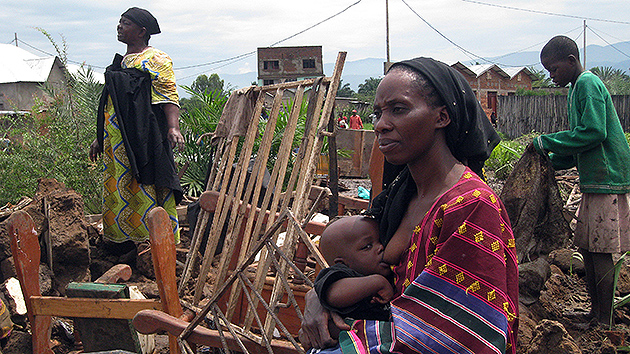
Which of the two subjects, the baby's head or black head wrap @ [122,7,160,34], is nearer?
the baby's head

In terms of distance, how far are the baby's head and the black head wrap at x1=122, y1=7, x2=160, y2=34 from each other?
3084 millimetres

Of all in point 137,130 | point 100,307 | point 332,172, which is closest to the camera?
point 100,307

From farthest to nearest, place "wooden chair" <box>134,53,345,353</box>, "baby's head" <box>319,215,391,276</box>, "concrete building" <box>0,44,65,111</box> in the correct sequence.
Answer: "concrete building" <box>0,44,65,111</box> → "wooden chair" <box>134,53,345,353</box> → "baby's head" <box>319,215,391,276</box>

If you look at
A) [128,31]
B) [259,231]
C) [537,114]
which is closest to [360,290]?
[259,231]

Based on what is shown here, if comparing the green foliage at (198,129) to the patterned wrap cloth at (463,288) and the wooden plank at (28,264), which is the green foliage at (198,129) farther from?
the patterned wrap cloth at (463,288)

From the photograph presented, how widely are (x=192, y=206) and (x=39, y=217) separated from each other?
1.25 m

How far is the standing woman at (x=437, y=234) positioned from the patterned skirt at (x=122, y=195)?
2904 mm

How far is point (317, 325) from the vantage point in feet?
4.82

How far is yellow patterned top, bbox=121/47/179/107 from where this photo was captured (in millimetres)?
3977

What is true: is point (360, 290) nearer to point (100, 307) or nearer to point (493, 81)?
point (100, 307)

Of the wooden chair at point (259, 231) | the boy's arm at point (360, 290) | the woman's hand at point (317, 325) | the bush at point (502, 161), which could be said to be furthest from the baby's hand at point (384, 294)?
the bush at point (502, 161)

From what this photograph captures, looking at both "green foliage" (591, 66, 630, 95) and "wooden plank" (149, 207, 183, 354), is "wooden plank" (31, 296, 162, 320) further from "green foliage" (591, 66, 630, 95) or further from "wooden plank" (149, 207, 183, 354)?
"green foliage" (591, 66, 630, 95)

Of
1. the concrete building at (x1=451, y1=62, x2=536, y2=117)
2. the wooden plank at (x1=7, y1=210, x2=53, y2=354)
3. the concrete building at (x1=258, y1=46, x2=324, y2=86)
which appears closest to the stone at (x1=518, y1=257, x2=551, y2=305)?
the wooden plank at (x1=7, y1=210, x2=53, y2=354)

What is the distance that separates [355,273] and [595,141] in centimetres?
255
